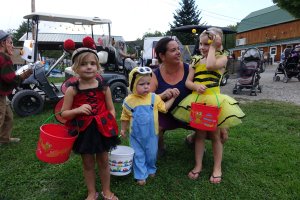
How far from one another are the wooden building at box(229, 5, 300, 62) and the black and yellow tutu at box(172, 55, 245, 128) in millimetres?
31558

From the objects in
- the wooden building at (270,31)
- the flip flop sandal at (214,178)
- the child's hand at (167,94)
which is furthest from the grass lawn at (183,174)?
the wooden building at (270,31)

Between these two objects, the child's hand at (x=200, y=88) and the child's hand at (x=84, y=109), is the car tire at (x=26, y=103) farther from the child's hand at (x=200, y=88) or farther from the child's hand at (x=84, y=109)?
the child's hand at (x=200, y=88)

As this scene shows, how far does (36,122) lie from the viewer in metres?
5.20

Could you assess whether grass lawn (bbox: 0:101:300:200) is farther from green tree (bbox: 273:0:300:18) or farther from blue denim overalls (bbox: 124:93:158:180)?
green tree (bbox: 273:0:300:18)

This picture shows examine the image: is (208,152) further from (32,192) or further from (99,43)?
(99,43)

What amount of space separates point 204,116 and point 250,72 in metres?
6.72

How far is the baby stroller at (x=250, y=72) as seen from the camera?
862 cm

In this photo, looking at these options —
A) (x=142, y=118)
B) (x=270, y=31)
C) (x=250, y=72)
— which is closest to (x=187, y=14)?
(x=270, y=31)

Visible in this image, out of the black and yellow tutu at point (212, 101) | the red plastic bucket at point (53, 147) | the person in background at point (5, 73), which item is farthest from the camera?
the person in background at point (5, 73)

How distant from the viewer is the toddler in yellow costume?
2.70 metres

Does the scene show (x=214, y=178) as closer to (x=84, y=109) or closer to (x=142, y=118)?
(x=142, y=118)

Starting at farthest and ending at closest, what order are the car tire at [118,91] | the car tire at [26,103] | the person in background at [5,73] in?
the car tire at [118,91]
the car tire at [26,103]
the person in background at [5,73]

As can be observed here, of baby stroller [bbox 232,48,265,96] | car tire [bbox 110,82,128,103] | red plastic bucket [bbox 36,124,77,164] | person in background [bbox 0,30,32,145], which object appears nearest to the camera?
red plastic bucket [bbox 36,124,77,164]

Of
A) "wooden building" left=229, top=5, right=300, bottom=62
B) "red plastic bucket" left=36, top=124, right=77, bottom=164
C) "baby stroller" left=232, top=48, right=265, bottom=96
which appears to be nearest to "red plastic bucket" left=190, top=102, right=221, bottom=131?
"red plastic bucket" left=36, top=124, right=77, bottom=164
